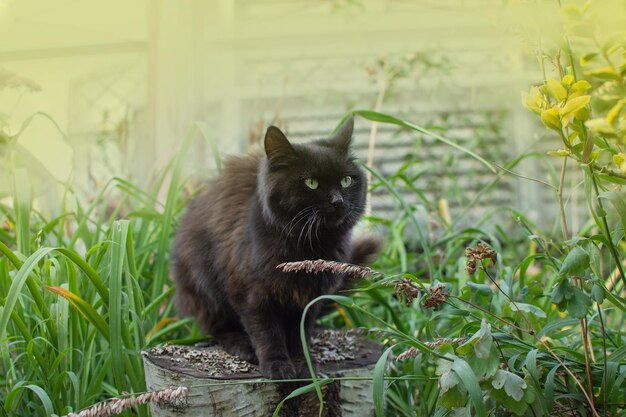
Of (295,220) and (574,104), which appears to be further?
(295,220)

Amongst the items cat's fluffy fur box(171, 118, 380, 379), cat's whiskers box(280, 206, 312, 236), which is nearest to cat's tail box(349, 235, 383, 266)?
cat's fluffy fur box(171, 118, 380, 379)

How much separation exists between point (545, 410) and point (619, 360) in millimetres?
281

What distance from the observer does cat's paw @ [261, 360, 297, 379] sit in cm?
178

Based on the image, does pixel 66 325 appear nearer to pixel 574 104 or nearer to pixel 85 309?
pixel 85 309

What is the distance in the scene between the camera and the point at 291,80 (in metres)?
5.40

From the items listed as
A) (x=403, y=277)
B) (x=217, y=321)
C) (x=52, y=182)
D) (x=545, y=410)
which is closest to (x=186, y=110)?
(x=52, y=182)

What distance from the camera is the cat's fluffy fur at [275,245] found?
→ 6.09 ft

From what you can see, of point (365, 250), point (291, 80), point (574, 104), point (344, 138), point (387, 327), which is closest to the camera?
point (574, 104)

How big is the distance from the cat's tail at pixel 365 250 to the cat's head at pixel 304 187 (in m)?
0.31

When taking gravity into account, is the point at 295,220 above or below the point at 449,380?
above

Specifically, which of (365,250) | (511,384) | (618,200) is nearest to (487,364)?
(511,384)

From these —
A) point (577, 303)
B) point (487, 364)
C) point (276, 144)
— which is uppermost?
point (276, 144)

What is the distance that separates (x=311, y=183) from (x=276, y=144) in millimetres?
149

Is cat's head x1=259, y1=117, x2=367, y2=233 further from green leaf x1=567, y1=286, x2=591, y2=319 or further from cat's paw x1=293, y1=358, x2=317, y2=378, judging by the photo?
green leaf x1=567, y1=286, x2=591, y2=319
